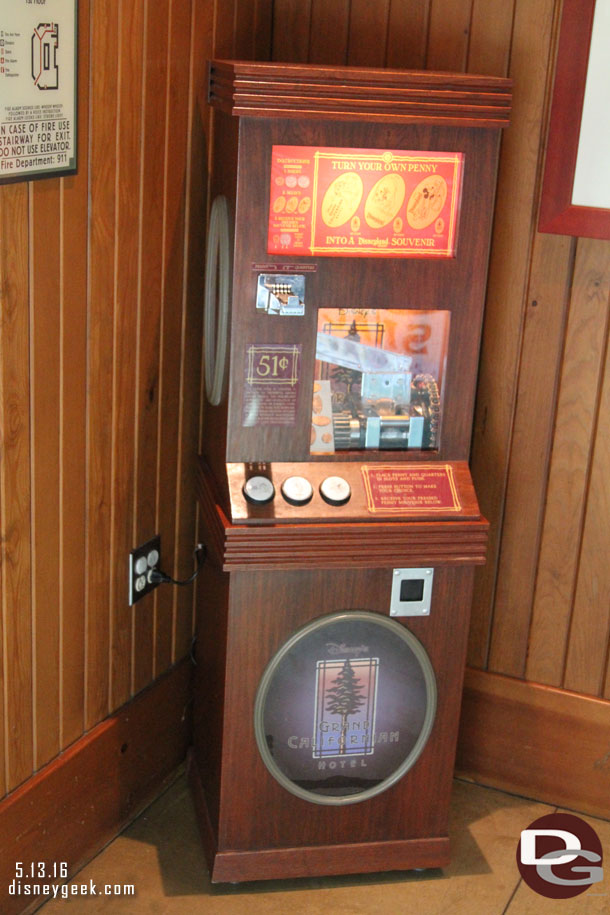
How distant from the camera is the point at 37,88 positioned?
1.94 metres

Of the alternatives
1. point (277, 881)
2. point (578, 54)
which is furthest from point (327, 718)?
point (578, 54)

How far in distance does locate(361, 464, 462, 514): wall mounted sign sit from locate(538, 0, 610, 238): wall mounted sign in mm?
678

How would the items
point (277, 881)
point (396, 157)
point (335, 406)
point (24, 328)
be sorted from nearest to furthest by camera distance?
point (24, 328), point (396, 157), point (335, 406), point (277, 881)

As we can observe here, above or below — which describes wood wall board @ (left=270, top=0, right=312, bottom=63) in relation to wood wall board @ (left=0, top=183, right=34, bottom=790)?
above

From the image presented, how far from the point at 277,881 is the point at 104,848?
414 mm

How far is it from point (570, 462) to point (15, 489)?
1371 mm

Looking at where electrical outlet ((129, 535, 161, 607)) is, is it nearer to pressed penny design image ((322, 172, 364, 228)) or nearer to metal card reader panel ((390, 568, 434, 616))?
metal card reader panel ((390, 568, 434, 616))

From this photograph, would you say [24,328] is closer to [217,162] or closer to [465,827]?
[217,162]

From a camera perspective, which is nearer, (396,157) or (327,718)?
(396,157)

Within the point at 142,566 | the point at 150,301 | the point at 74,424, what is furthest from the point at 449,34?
the point at 142,566

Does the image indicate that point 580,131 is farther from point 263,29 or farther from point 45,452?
point 45,452

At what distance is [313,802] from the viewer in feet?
8.20

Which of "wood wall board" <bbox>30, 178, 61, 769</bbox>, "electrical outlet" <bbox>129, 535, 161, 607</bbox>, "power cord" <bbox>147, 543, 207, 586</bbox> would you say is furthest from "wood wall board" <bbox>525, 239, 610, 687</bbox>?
"wood wall board" <bbox>30, 178, 61, 769</bbox>

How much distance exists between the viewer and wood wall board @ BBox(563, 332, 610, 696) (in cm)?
270
